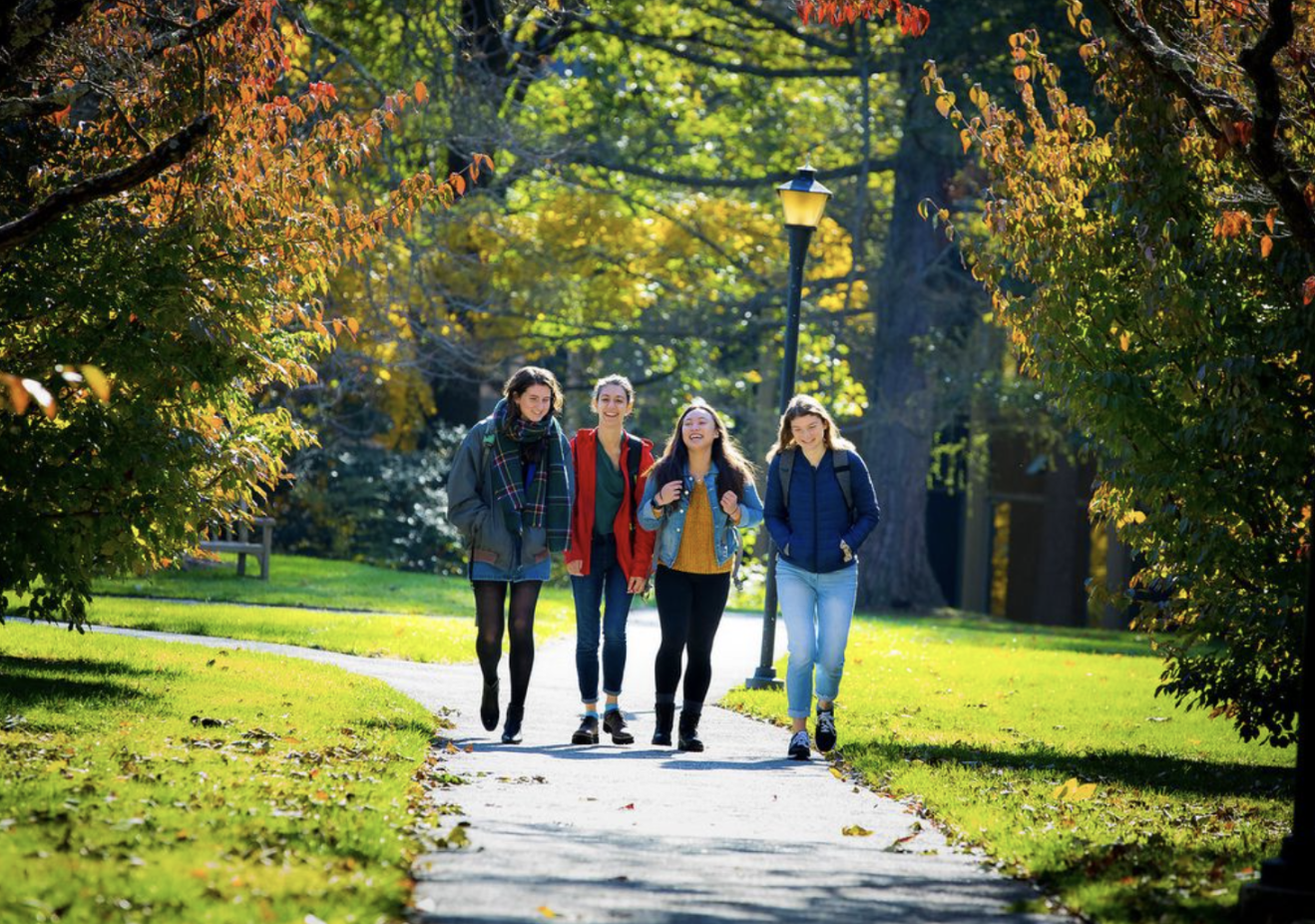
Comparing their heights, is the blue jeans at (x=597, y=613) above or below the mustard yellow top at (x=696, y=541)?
below

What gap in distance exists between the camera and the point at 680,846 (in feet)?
23.5

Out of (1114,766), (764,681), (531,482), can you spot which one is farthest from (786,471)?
(764,681)

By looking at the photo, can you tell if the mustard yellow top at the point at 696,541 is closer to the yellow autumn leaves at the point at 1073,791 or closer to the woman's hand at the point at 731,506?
the woman's hand at the point at 731,506

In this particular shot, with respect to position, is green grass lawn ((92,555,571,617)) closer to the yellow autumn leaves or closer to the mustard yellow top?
the mustard yellow top

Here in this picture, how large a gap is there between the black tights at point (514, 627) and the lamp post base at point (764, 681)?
4.41 m

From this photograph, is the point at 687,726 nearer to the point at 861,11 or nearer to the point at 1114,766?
the point at 1114,766

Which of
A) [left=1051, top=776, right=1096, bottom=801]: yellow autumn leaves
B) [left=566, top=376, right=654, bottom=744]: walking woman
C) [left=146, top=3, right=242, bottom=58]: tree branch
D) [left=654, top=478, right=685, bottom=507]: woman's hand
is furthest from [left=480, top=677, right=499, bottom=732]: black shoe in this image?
[left=146, top=3, right=242, bottom=58]: tree branch

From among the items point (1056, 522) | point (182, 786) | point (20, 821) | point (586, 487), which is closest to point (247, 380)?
point (586, 487)

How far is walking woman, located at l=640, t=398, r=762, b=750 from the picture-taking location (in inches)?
420

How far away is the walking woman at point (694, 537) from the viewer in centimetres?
1066

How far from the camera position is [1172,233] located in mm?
10648

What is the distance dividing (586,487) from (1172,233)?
11.6ft

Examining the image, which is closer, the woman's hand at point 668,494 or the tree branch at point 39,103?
the tree branch at point 39,103

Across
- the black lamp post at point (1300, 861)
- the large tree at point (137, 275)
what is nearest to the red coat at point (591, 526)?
the large tree at point (137, 275)
